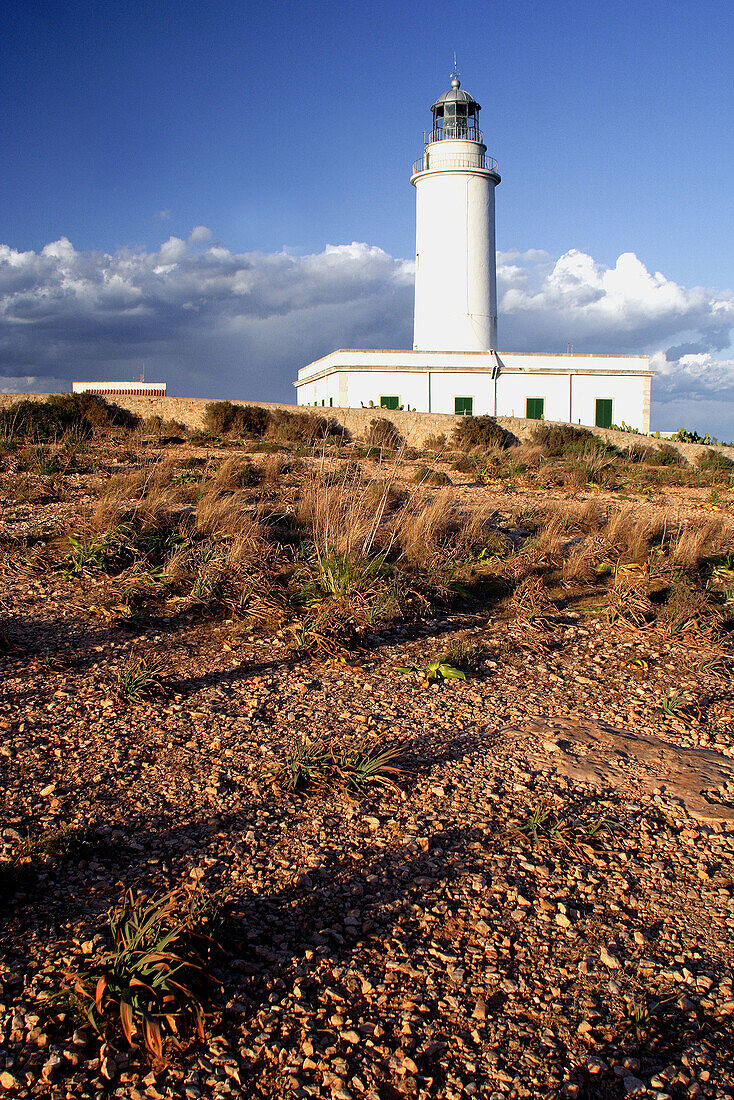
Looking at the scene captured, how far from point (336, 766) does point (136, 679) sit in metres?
1.44

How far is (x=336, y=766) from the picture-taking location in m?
3.53

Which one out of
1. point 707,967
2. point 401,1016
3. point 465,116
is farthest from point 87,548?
point 465,116

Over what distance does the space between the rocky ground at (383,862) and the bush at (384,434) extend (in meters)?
10.7

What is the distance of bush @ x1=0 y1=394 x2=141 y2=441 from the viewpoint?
12.0 m

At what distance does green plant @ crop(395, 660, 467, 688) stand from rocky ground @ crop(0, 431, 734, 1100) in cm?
10

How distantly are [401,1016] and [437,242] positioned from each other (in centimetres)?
2857

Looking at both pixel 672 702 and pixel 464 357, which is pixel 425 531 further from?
pixel 464 357

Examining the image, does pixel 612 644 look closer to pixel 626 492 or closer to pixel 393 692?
pixel 393 692

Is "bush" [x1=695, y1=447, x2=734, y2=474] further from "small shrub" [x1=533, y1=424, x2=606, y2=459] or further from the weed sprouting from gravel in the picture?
the weed sprouting from gravel

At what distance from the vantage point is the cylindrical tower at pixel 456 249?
89.4 ft

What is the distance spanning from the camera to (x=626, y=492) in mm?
12195

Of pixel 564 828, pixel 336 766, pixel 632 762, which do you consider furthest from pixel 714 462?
pixel 336 766

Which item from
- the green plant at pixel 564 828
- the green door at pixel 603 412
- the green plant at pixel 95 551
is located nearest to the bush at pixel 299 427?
the green plant at pixel 95 551

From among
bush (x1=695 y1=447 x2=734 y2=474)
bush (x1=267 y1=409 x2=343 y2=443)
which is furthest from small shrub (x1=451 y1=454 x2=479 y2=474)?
bush (x1=695 y1=447 x2=734 y2=474)
